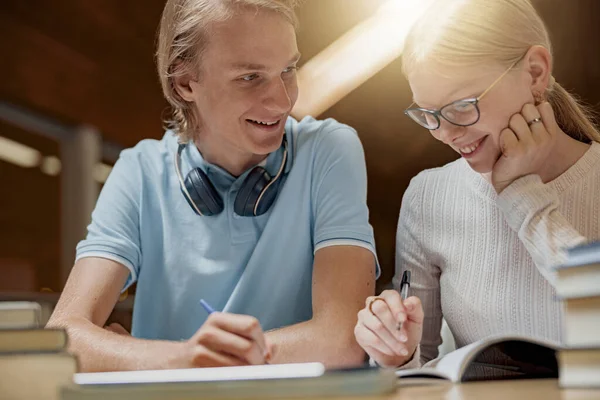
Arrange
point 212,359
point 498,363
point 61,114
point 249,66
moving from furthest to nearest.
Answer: point 61,114
point 249,66
point 212,359
point 498,363

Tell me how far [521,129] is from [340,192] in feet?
1.29

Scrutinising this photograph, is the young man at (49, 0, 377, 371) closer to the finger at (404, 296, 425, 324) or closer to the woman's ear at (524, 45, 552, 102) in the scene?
the finger at (404, 296, 425, 324)

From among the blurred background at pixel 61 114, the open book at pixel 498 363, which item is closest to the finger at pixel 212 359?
the open book at pixel 498 363

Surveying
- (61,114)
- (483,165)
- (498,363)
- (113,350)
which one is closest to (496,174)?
(483,165)

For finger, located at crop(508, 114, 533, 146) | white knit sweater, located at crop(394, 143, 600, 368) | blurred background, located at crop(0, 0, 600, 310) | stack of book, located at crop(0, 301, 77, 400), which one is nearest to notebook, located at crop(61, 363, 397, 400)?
stack of book, located at crop(0, 301, 77, 400)

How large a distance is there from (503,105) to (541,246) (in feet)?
0.82

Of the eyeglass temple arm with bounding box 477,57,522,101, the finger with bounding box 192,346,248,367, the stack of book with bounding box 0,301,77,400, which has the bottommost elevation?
the finger with bounding box 192,346,248,367

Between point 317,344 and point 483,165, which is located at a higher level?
point 483,165

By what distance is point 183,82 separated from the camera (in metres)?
1.67

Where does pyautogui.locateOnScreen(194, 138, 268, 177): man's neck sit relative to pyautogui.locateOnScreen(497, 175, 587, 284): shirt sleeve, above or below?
above

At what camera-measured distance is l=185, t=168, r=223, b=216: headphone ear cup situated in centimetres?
153

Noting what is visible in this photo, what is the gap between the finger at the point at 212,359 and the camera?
950mm

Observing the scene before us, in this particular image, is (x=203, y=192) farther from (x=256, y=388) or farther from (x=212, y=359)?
(x=256, y=388)

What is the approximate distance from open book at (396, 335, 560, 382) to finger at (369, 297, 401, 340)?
22cm
